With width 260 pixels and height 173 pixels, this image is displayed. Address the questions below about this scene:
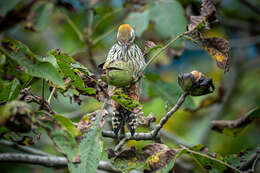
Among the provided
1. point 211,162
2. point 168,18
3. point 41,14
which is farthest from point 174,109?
point 41,14

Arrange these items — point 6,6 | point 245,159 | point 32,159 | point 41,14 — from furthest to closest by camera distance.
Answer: point 41,14
point 6,6
point 32,159
point 245,159

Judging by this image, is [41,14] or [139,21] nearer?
[139,21]

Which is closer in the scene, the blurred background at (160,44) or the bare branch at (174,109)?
the bare branch at (174,109)

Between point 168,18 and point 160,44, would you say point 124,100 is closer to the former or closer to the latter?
point 160,44

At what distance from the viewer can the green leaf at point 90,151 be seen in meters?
1.45

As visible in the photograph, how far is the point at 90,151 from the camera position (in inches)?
59.6

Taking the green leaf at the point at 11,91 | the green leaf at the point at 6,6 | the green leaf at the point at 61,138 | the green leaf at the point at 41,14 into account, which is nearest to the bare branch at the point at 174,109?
the green leaf at the point at 61,138

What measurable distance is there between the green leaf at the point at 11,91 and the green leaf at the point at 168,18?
161cm

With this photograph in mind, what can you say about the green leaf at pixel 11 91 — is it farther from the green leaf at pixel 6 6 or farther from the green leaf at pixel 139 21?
the green leaf at pixel 6 6

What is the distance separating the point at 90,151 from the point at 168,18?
1.81 metres

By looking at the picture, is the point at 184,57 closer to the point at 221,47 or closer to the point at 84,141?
the point at 221,47

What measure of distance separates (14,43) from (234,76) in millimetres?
3732

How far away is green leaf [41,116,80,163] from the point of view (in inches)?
53.7

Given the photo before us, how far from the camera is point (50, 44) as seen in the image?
5.23 m
